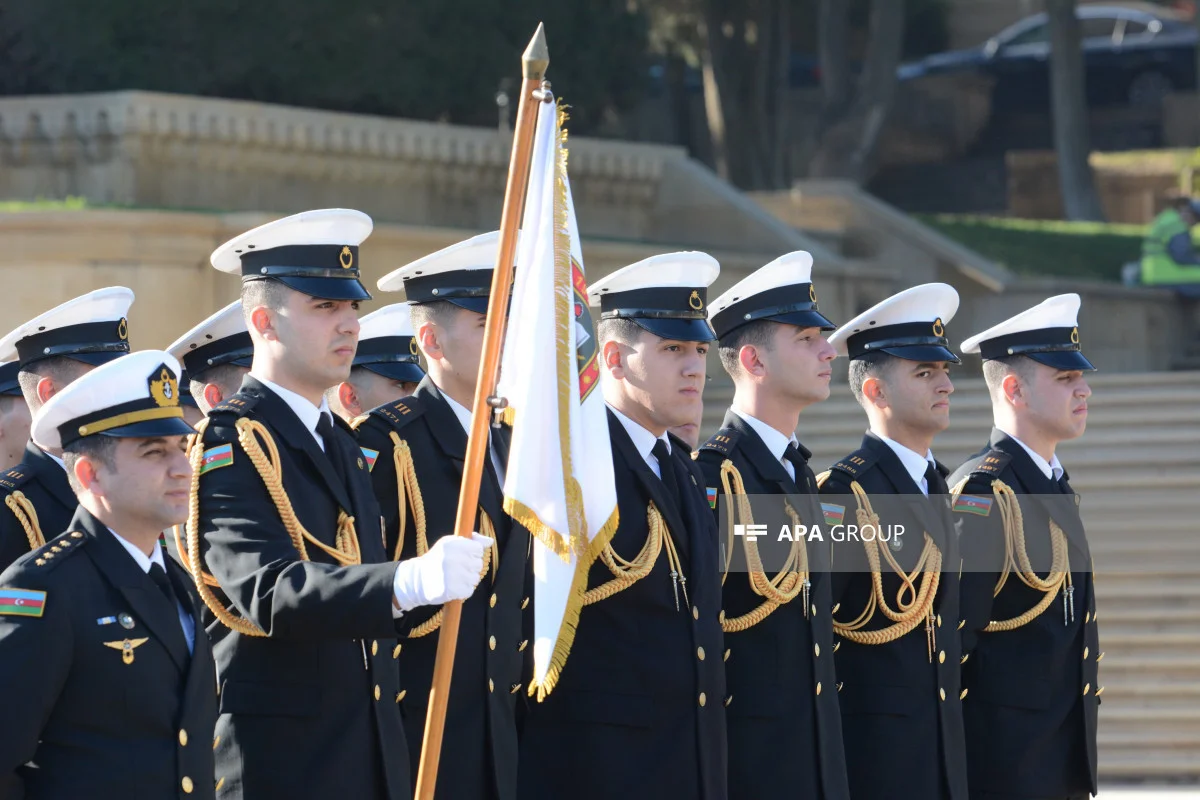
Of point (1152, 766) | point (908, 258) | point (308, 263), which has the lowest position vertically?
point (1152, 766)

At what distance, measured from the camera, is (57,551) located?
4.46 meters

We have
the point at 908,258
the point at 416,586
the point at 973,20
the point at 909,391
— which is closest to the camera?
the point at 416,586

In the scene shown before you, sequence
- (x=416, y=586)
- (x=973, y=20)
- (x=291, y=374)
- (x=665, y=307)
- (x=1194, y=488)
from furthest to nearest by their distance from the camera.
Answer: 1. (x=973, y=20)
2. (x=1194, y=488)
3. (x=665, y=307)
4. (x=291, y=374)
5. (x=416, y=586)

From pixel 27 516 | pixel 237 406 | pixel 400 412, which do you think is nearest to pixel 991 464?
pixel 400 412

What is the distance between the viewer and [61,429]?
4566 millimetres

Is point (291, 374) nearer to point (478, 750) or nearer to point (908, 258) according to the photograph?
point (478, 750)

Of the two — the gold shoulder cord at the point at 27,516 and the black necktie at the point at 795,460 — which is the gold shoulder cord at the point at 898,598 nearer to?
the black necktie at the point at 795,460

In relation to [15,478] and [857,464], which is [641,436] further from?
[15,478]

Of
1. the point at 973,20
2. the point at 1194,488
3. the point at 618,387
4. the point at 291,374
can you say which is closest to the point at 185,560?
the point at 291,374

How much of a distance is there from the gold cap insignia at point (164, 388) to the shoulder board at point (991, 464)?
3.28 m

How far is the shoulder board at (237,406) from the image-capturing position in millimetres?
5008

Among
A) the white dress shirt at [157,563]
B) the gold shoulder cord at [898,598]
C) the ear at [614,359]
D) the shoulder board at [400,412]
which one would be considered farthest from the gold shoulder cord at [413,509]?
the gold shoulder cord at [898,598]

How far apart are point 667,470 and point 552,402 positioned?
0.95 metres

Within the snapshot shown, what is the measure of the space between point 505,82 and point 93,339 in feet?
48.8
